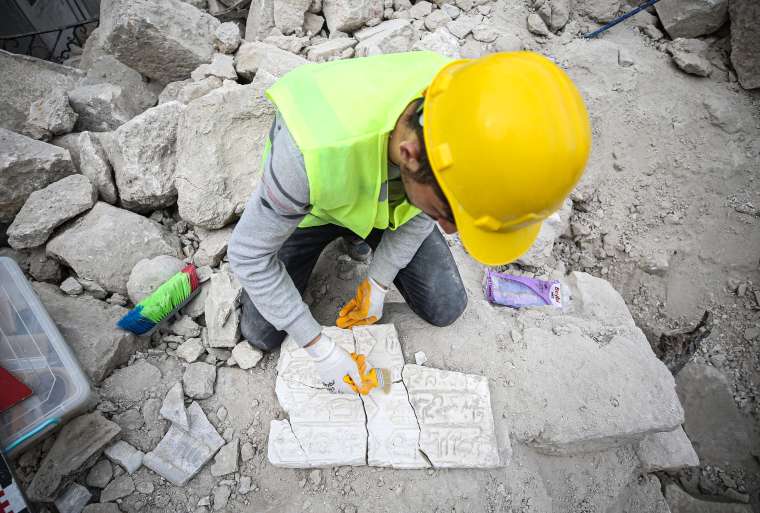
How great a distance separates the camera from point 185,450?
68.2 inches

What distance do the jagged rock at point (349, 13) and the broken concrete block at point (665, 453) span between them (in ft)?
11.6

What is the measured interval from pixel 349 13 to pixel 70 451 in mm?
3367

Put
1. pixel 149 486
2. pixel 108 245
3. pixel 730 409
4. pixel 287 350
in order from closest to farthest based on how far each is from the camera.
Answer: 1. pixel 149 486
2. pixel 287 350
3. pixel 108 245
4. pixel 730 409

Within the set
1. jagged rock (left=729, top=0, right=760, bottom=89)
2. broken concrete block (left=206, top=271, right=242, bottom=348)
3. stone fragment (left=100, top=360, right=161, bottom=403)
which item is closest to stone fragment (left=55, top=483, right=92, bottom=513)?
stone fragment (left=100, top=360, right=161, bottom=403)

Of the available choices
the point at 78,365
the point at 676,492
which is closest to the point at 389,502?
the point at 78,365

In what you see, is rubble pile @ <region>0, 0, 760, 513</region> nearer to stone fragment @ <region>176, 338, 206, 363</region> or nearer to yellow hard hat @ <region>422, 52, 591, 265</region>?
stone fragment @ <region>176, 338, 206, 363</region>

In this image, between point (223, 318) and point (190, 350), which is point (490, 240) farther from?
point (190, 350)

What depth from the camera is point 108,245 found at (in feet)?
7.04

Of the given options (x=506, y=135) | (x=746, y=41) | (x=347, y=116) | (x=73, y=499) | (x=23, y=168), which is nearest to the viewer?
(x=506, y=135)

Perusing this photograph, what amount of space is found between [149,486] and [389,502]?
982 millimetres

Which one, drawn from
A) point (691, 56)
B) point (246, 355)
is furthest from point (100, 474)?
point (691, 56)

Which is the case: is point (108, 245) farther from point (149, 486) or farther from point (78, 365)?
point (149, 486)

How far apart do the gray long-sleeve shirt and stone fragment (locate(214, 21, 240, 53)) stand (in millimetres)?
2201

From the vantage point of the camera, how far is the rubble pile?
176cm
